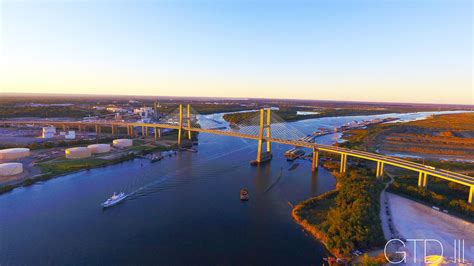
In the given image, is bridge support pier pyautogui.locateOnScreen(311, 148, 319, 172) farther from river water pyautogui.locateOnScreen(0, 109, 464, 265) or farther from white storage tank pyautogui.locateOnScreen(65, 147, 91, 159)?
white storage tank pyautogui.locateOnScreen(65, 147, 91, 159)

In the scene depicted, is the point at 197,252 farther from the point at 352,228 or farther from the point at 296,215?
the point at 352,228

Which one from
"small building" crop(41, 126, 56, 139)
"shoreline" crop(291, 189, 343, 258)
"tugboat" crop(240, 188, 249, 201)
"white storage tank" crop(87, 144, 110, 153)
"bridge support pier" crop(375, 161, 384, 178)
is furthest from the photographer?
"small building" crop(41, 126, 56, 139)

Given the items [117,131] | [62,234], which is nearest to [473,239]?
[62,234]

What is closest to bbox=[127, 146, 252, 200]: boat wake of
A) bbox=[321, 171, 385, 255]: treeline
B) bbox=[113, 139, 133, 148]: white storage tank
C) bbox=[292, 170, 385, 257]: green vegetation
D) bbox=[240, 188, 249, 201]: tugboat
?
bbox=[240, 188, 249, 201]: tugboat

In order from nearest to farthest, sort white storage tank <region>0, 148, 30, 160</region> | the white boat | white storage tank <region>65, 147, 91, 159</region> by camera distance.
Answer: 1. the white boat
2. white storage tank <region>0, 148, 30, 160</region>
3. white storage tank <region>65, 147, 91, 159</region>

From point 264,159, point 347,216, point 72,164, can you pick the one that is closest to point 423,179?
point 347,216

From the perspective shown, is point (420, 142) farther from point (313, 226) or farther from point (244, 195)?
point (313, 226)

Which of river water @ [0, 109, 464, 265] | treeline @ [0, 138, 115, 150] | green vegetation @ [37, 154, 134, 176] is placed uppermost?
treeline @ [0, 138, 115, 150]
